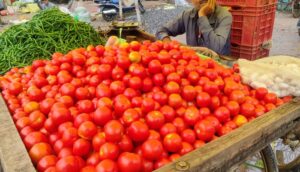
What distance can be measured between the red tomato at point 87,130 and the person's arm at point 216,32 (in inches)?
94.2

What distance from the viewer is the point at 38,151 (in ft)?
4.37

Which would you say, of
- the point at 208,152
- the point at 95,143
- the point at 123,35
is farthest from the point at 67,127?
the point at 123,35

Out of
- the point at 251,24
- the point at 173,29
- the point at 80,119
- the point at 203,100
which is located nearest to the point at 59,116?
the point at 80,119

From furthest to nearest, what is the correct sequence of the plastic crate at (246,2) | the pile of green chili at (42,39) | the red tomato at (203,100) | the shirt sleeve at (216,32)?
1. the plastic crate at (246,2)
2. the shirt sleeve at (216,32)
3. the pile of green chili at (42,39)
4. the red tomato at (203,100)

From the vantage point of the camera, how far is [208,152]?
1262 mm

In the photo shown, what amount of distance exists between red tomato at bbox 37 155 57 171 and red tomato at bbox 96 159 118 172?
21 centimetres

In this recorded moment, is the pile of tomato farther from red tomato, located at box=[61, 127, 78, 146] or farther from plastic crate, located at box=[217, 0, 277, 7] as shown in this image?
plastic crate, located at box=[217, 0, 277, 7]

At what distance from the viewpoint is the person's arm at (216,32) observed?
3438 mm

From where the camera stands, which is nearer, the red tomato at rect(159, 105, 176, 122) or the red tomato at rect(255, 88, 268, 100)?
the red tomato at rect(159, 105, 176, 122)

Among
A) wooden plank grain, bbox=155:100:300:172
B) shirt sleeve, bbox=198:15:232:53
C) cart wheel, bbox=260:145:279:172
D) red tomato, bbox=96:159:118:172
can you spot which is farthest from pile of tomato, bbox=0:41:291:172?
shirt sleeve, bbox=198:15:232:53

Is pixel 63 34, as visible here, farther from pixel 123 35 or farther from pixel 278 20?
pixel 278 20

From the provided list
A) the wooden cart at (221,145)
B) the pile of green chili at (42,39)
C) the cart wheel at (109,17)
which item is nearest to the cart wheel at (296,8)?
the cart wheel at (109,17)

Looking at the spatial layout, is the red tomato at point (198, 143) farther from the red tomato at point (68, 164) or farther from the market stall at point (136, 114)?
the red tomato at point (68, 164)

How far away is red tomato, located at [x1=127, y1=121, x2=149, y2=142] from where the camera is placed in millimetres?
1367
